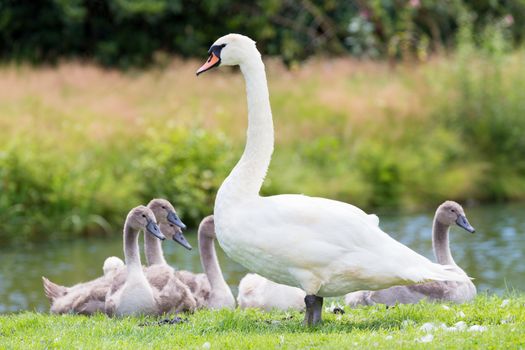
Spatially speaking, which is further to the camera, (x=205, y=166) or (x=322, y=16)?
(x=322, y=16)

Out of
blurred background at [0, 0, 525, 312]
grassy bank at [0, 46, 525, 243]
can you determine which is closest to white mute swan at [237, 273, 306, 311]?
blurred background at [0, 0, 525, 312]

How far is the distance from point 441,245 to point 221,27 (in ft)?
81.1

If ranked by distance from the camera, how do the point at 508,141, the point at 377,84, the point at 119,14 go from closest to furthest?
the point at 508,141
the point at 377,84
the point at 119,14

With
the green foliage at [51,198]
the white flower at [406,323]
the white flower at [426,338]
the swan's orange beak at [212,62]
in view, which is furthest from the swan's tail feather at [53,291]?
the green foliage at [51,198]

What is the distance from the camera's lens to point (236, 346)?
730 cm

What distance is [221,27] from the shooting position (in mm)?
34906

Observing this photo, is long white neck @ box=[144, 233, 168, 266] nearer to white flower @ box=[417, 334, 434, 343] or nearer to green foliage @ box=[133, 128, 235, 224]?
white flower @ box=[417, 334, 434, 343]

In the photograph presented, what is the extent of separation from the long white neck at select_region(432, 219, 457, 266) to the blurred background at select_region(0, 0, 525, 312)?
3.66m

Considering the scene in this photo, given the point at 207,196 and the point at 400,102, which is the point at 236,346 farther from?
the point at 400,102

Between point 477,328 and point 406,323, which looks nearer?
point 477,328

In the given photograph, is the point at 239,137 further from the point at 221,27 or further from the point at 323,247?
the point at 323,247

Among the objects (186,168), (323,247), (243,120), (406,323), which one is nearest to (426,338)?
(406,323)

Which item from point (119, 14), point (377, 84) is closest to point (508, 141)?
point (377, 84)

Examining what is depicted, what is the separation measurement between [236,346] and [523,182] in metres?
18.5
